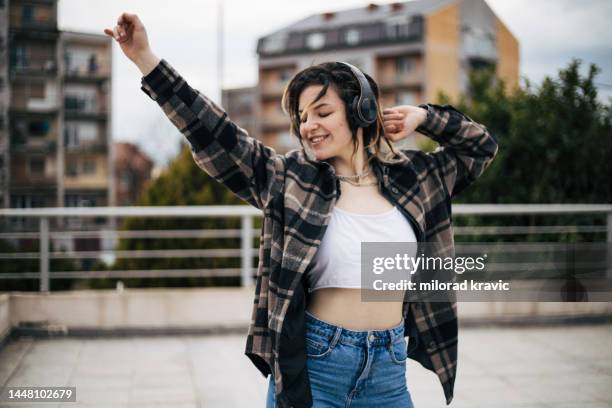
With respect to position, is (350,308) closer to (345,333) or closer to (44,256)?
(345,333)

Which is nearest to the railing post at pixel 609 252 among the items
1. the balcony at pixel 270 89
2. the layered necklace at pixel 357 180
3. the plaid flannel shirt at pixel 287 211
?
the plaid flannel shirt at pixel 287 211

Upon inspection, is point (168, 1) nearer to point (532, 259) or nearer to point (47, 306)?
point (47, 306)

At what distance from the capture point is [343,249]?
5.19 ft

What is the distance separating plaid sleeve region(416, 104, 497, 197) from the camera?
1.93 metres

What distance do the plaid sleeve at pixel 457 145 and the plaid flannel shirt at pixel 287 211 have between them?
122 mm

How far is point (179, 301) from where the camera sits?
15.4 feet

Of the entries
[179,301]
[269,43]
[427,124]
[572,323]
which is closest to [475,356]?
[572,323]

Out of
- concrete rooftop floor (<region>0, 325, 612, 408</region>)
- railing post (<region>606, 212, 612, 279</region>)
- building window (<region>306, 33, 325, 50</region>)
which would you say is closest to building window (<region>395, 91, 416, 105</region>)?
building window (<region>306, 33, 325, 50</region>)

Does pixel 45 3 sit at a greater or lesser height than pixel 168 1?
greater

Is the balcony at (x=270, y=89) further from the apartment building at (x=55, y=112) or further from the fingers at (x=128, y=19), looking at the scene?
the fingers at (x=128, y=19)

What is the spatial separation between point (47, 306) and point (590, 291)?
467cm

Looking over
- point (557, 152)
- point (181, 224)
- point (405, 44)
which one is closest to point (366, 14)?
point (405, 44)

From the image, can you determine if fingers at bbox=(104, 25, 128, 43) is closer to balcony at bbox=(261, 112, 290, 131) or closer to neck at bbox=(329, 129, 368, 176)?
neck at bbox=(329, 129, 368, 176)

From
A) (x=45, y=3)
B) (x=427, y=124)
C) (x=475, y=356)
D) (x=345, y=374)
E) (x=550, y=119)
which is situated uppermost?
(x=45, y=3)
